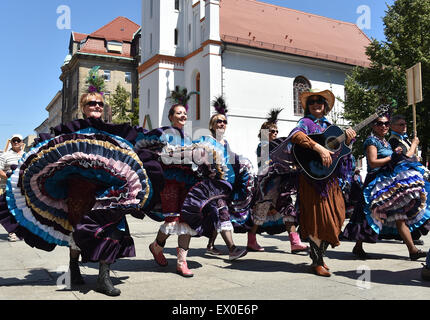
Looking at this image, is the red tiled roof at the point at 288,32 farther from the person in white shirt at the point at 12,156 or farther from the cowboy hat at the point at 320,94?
the cowboy hat at the point at 320,94

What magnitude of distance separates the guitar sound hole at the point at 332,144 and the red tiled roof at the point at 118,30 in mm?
52068

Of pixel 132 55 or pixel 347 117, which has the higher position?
pixel 132 55

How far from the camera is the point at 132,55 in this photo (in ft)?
173

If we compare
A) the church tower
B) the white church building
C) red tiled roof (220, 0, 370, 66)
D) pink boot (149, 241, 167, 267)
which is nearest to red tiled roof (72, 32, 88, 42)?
the white church building

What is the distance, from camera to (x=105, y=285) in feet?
12.0

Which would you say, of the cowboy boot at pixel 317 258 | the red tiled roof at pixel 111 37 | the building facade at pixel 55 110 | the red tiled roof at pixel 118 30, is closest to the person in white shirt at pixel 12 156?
the cowboy boot at pixel 317 258

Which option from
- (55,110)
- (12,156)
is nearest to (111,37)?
(55,110)

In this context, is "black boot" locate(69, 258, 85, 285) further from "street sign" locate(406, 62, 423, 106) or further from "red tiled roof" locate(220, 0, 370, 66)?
"red tiled roof" locate(220, 0, 370, 66)

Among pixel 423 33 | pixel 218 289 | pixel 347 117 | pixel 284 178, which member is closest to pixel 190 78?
pixel 347 117

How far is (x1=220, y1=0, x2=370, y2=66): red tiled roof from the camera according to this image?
29.9 meters

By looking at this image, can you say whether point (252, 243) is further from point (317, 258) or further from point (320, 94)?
point (320, 94)
